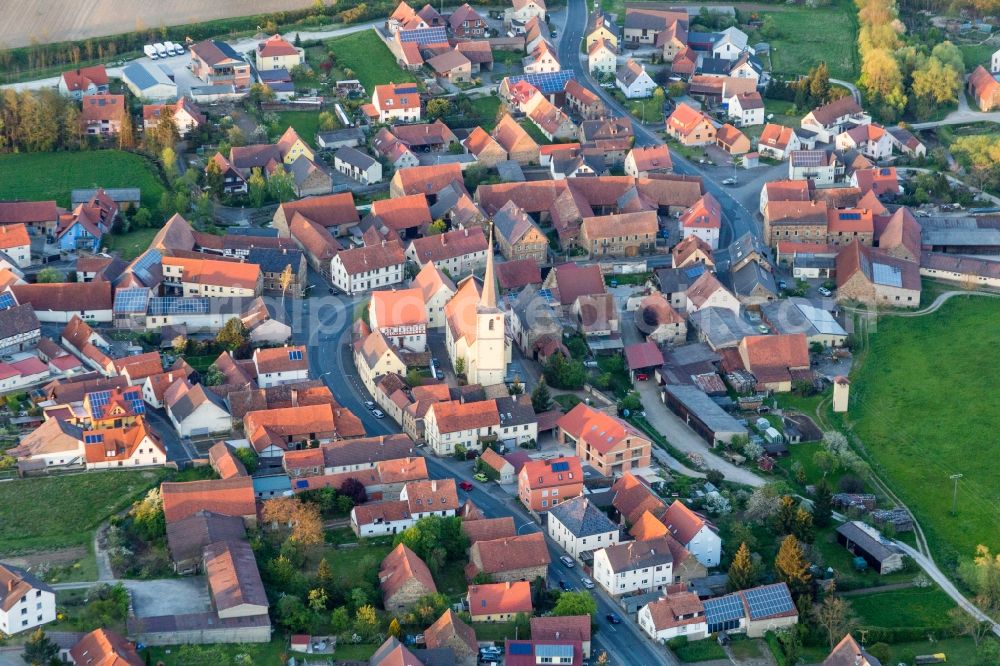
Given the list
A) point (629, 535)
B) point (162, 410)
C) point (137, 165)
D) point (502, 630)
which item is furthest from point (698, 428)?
point (137, 165)

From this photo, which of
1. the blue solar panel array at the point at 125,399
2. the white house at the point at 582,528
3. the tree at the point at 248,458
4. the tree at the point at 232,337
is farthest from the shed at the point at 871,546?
the blue solar panel array at the point at 125,399

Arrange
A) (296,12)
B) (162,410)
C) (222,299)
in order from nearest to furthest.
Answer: (162,410) → (222,299) → (296,12)

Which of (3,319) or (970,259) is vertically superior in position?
(3,319)

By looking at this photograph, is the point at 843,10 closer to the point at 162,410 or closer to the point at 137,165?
the point at 137,165

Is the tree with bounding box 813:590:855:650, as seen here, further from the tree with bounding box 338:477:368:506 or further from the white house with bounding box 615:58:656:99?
the white house with bounding box 615:58:656:99

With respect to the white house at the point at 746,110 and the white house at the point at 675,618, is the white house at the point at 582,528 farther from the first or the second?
the white house at the point at 746,110

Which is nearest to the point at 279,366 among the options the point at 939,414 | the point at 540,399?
the point at 540,399
